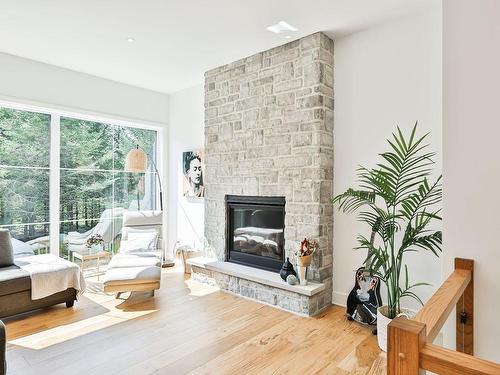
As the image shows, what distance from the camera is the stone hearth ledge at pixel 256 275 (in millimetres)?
3074

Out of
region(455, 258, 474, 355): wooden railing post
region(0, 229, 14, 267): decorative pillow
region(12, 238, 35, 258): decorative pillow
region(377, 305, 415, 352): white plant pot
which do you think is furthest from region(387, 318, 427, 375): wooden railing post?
region(12, 238, 35, 258): decorative pillow

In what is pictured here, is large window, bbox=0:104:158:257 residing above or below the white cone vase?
above

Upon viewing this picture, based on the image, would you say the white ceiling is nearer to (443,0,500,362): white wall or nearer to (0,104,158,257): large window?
(0,104,158,257): large window

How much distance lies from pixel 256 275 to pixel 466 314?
2.33 m

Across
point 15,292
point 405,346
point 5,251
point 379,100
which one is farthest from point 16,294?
point 379,100

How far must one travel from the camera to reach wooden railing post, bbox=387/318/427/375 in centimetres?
78

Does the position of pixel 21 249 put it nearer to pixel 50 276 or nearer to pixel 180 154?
pixel 50 276

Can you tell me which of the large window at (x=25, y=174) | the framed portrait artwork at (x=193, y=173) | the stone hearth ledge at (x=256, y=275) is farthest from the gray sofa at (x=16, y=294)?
the framed portrait artwork at (x=193, y=173)

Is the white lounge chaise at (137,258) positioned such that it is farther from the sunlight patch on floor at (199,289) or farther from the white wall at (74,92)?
the white wall at (74,92)

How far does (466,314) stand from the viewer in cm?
135

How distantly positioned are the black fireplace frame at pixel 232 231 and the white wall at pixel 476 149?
222 cm

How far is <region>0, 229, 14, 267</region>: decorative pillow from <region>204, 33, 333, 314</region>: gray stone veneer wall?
2263mm

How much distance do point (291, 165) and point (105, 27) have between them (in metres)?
2.36

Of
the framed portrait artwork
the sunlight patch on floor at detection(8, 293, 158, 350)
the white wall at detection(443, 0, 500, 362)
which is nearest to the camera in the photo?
the white wall at detection(443, 0, 500, 362)
